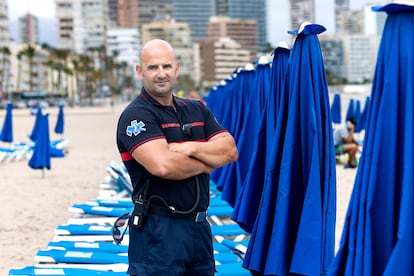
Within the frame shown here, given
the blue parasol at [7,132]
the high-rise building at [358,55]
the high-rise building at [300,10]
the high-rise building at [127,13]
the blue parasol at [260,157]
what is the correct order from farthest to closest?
the high-rise building at [127,13], the high-rise building at [358,55], the high-rise building at [300,10], the blue parasol at [7,132], the blue parasol at [260,157]

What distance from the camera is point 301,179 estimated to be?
3.51m

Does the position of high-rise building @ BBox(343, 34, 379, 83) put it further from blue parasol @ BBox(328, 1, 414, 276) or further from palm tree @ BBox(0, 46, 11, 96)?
blue parasol @ BBox(328, 1, 414, 276)

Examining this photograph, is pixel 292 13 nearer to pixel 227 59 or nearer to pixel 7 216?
pixel 227 59

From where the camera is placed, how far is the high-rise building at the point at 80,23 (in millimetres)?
145625

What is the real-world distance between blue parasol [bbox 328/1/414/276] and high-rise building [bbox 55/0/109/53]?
479 ft

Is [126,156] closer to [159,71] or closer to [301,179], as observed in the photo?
[159,71]

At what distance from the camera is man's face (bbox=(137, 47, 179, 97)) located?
9.34 feet

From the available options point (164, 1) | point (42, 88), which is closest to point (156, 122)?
point (42, 88)

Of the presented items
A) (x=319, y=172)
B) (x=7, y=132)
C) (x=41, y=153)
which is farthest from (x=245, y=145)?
(x=7, y=132)

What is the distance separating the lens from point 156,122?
2844mm

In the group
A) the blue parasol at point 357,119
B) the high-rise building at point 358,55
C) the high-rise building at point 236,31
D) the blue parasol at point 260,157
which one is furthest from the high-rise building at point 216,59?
the blue parasol at point 260,157

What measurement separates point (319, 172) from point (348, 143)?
10089 mm

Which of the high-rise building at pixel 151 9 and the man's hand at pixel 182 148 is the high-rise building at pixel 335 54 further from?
the man's hand at pixel 182 148

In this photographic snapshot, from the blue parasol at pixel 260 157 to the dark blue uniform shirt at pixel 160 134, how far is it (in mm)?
1125
